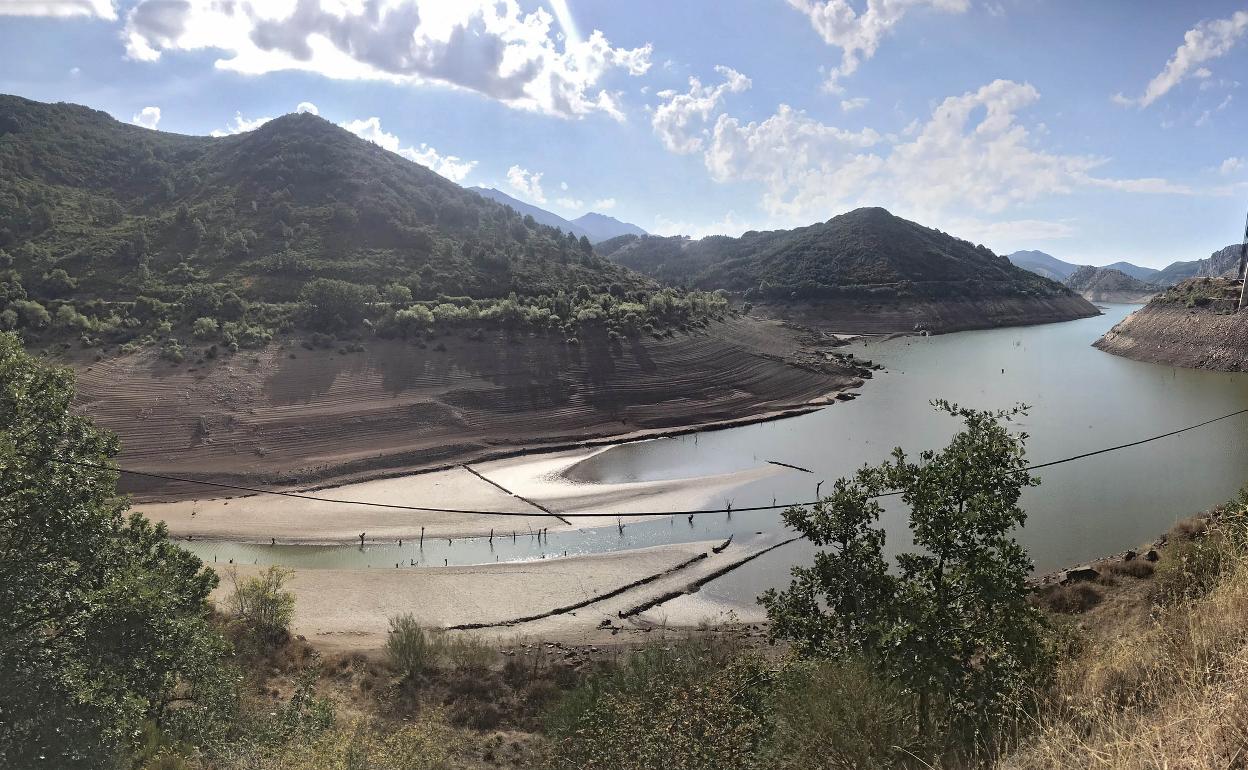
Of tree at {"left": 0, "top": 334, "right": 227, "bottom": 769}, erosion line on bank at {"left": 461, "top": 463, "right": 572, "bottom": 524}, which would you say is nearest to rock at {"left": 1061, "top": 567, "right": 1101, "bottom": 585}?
erosion line on bank at {"left": 461, "top": 463, "right": 572, "bottom": 524}

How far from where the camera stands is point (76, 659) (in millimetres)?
11523

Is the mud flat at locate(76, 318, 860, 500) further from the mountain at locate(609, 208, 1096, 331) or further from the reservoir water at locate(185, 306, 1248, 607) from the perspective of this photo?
the mountain at locate(609, 208, 1096, 331)

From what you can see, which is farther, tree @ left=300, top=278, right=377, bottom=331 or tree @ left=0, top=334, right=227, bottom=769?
tree @ left=300, top=278, right=377, bottom=331

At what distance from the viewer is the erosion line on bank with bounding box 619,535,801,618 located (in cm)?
2452

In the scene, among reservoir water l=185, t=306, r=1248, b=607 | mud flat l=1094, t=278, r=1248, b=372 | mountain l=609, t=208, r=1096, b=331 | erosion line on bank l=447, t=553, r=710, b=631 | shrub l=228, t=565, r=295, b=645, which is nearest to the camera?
shrub l=228, t=565, r=295, b=645

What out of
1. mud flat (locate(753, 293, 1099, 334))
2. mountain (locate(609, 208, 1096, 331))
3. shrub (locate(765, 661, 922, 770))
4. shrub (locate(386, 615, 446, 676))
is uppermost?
mountain (locate(609, 208, 1096, 331))

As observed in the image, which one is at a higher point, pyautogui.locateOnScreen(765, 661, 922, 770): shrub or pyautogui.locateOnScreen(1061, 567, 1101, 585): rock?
pyautogui.locateOnScreen(765, 661, 922, 770): shrub

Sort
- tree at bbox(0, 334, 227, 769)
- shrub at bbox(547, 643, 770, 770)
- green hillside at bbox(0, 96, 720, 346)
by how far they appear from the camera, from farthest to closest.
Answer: green hillside at bbox(0, 96, 720, 346) → tree at bbox(0, 334, 227, 769) → shrub at bbox(547, 643, 770, 770)

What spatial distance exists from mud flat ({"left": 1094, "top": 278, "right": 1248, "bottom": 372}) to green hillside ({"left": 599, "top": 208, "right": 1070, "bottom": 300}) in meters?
39.8

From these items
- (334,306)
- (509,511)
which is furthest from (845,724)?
(334,306)

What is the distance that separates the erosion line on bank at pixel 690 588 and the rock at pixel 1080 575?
11.0 m

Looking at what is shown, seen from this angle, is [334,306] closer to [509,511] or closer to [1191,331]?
[509,511]

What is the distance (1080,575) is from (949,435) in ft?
81.5

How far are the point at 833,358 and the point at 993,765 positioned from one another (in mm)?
70210
